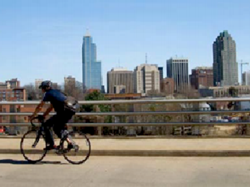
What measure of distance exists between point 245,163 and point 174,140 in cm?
263

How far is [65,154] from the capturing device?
8.60m

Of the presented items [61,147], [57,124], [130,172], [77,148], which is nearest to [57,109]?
[57,124]

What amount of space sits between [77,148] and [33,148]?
104cm

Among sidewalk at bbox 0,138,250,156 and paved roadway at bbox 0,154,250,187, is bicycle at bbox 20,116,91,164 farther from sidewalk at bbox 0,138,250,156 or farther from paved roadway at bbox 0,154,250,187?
sidewalk at bbox 0,138,250,156

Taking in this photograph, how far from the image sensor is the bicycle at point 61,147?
8.52 metres

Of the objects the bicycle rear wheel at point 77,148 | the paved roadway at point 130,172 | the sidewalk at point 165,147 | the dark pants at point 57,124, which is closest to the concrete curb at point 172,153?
the sidewalk at point 165,147

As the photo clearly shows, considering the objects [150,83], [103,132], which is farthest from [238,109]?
[150,83]

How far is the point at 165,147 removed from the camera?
954cm

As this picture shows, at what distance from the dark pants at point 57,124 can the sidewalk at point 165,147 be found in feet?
4.18

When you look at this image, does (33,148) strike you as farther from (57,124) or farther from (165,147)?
(165,147)

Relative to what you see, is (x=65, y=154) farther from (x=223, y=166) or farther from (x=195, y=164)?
(x=223, y=166)

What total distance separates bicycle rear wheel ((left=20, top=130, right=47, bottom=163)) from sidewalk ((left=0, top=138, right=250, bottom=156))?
0.86 m

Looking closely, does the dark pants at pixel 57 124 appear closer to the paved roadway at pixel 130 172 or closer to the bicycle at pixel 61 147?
the bicycle at pixel 61 147

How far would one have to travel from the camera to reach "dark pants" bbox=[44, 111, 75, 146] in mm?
8328
